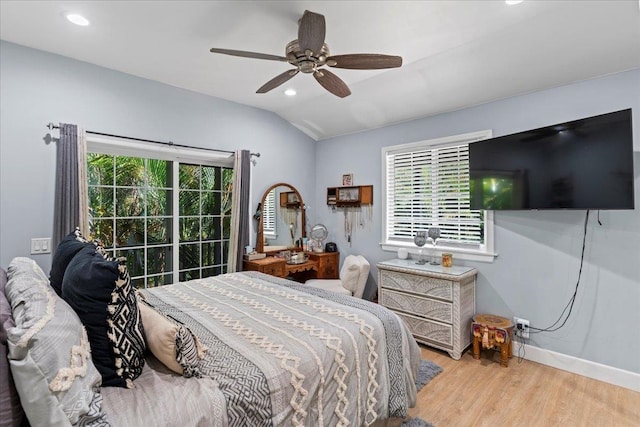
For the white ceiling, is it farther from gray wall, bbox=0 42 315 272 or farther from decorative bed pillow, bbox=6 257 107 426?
decorative bed pillow, bbox=6 257 107 426

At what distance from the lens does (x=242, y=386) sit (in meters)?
1.22

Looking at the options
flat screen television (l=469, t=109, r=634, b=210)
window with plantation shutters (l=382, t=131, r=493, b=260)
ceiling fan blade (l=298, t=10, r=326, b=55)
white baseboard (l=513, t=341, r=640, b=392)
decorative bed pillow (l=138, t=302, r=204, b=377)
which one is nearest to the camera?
decorative bed pillow (l=138, t=302, r=204, b=377)

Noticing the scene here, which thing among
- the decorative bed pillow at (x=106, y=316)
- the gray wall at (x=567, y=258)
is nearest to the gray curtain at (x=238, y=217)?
Answer: the gray wall at (x=567, y=258)

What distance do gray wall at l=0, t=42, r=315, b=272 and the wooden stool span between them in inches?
135

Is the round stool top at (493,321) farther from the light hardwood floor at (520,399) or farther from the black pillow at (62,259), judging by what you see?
the black pillow at (62,259)

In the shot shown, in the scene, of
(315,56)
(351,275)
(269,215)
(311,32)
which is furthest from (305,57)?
(269,215)

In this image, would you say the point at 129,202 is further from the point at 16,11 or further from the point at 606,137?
the point at 606,137

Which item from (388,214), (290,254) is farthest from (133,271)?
(388,214)

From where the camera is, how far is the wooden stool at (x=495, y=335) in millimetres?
2791

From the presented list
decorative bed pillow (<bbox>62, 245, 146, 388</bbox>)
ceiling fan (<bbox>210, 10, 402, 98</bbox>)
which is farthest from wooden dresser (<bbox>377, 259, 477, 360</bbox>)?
decorative bed pillow (<bbox>62, 245, 146, 388</bbox>)

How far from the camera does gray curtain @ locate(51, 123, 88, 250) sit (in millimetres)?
2691

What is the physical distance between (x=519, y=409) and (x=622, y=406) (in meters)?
0.75

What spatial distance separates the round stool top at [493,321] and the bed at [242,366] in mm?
1380

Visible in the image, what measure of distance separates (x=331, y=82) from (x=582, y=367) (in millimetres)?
3184
